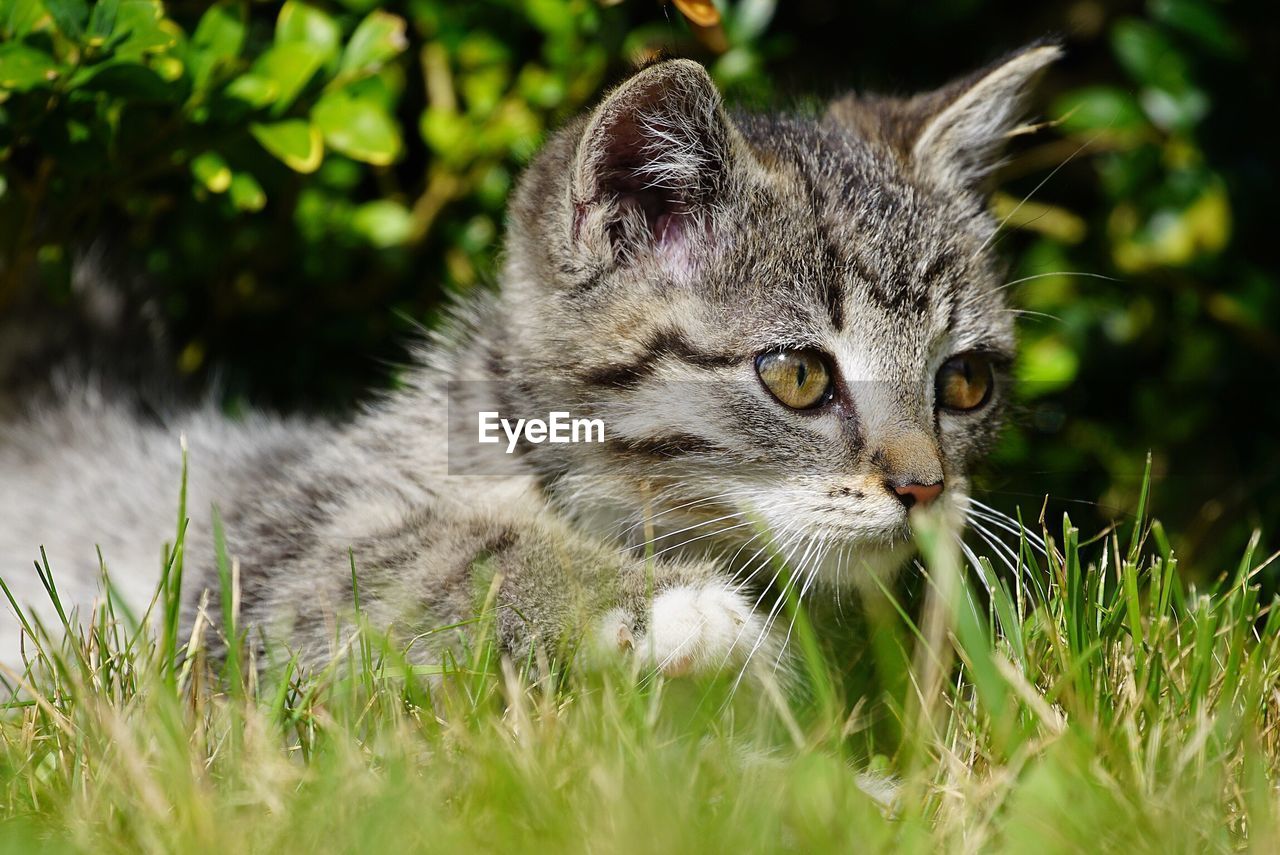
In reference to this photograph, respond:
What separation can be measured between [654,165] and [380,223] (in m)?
1.08

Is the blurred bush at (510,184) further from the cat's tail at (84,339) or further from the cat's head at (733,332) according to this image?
the cat's head at (733,332)

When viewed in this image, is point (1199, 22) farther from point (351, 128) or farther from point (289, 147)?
point (289, 147)

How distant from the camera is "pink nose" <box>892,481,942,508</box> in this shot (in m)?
1.68

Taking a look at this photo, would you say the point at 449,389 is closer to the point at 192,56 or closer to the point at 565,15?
the point at 192,56

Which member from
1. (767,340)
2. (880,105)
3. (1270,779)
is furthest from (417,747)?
(880,105)

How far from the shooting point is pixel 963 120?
2.17 m

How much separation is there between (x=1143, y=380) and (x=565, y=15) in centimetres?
174

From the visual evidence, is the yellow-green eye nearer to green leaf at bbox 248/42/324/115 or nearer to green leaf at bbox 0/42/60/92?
green leaf at bbox 248/42/324/115

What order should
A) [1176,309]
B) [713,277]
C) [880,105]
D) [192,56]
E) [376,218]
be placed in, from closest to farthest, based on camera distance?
[713,277] → [192,56] → [880,105] → [376,218] → [1176,309]

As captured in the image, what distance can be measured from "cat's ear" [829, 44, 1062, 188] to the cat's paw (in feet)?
3.24

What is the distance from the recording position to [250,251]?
2.82m

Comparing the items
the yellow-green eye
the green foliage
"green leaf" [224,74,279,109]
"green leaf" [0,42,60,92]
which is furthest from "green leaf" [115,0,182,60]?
the yellow-green eye

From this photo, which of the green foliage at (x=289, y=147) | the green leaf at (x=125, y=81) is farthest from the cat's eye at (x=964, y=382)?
the green leaf at (x=125, y=81)

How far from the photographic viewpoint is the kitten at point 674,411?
1688 millimetres
